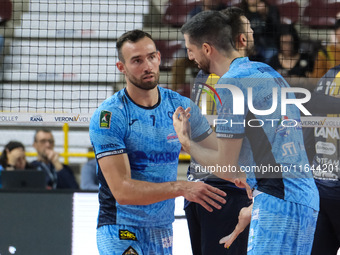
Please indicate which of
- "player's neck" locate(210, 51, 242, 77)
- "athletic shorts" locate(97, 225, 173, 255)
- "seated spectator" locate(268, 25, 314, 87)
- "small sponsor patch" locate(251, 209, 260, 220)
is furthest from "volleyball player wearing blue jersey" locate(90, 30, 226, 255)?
"seated spectator" locate(268, 25, 314, 87)

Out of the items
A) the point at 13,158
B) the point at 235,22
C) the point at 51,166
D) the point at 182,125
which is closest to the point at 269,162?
the point at 182,125

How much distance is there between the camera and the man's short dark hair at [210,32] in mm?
4047

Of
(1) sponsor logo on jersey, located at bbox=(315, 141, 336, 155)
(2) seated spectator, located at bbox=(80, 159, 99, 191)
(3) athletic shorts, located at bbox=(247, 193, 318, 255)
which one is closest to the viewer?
(3) athletic shorts, located at bbox=(247, 193, 318, 255)

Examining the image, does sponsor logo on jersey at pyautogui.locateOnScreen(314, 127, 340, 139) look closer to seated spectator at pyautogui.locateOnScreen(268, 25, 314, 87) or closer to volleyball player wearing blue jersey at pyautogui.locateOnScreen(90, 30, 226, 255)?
volleyball player wearing blue jersey at pyautogui.locateOnScreen(90, 30, 226, 255)

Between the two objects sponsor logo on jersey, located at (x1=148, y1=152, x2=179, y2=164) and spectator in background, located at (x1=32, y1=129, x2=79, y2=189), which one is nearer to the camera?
sponsor logo on jersey, located at (x1=148, y1=152, x2=179, y2=164)

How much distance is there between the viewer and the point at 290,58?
8.22 metres

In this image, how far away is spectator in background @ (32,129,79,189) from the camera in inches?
285

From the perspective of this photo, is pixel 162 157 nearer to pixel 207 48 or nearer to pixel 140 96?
pixel 140 96

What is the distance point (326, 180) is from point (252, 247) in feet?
5.82

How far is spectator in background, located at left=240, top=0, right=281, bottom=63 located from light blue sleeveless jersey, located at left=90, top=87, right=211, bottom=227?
4249 mm

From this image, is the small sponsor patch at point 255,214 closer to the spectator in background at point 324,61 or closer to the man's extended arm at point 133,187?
the man's extended arm at point 133,187

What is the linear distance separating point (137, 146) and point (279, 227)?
106 centimetres

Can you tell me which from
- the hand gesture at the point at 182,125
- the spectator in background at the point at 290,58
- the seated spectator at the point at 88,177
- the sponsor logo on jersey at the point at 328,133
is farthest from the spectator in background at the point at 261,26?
the hand gesture at the point at 182,125

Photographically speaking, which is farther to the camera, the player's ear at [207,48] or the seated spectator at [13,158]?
the seated spectator at [13,158]
